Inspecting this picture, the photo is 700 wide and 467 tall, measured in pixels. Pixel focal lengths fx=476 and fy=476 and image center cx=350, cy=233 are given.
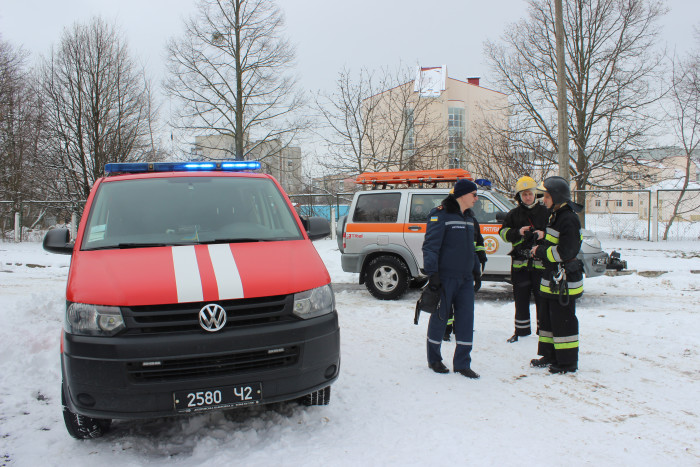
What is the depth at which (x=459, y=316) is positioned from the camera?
14.5ft

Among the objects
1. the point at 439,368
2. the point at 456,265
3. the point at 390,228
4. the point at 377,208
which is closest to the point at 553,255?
the point at 456,265

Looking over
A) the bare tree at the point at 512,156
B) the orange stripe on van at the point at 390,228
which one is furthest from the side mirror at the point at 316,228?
the bare tree at the point at 512,156

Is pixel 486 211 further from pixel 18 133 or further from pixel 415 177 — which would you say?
pixel 18 133

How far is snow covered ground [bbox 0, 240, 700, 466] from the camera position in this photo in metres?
2.98

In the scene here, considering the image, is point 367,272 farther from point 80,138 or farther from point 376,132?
point 80,138

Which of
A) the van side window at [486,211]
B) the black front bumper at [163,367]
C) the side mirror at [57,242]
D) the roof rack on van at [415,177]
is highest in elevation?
the roof rack on van at [415,177]

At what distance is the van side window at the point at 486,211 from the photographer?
772cm

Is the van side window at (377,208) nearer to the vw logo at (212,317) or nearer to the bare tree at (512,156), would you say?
the vw logo at (212,317)

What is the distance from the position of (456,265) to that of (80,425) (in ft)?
10.3

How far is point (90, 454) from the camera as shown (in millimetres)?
2977

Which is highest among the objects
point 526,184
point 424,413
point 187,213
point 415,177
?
point 415,177

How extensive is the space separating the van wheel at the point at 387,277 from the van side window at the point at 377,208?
0.70 m

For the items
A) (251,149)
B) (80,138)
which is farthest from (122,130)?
(251,149)

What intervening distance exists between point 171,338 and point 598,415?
310 centimetres
